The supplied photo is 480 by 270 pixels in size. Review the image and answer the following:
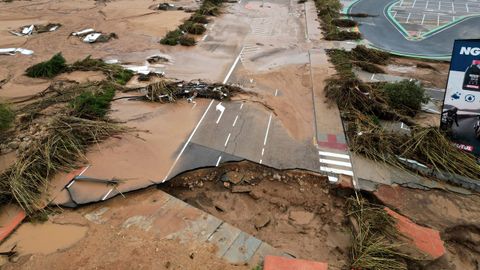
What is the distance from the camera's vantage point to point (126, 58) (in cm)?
2591

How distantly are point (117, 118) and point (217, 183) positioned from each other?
713 cm

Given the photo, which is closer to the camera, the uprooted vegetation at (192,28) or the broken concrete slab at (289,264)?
the broken concrete slab at (289,264)

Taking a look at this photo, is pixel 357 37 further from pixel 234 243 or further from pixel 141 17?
pixel 234 243

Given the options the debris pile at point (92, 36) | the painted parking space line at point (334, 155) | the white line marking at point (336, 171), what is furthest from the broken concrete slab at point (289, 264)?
the debris pile at point (92, 36)

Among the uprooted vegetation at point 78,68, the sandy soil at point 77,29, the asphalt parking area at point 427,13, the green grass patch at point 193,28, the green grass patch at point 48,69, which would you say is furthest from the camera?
the asphalt parking area at point 427,13

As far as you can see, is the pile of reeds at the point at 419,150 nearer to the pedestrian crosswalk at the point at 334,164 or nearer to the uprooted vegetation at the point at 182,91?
the pedestrian crosswalk at the point at 334,164

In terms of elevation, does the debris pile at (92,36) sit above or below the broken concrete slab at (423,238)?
above

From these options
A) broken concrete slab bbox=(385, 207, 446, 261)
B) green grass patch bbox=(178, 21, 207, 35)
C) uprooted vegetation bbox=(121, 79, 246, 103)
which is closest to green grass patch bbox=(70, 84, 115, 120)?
uprooted vegetation bbox=(121, 79, 246, 103)

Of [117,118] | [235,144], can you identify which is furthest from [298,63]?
[117,118]

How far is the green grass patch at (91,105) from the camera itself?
57.3 ft

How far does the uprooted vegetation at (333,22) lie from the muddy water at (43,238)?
82.3 feet

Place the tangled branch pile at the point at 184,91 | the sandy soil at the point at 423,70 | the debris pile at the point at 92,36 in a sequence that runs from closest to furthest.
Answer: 1. the tangled branch pile at the point at 184,91
2. the sandy soil at the point at 423,70
3. the debris pile at the point at 92,36

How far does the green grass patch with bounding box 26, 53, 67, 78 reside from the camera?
2277 cm

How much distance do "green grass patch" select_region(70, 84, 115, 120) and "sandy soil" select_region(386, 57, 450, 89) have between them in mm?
18487
